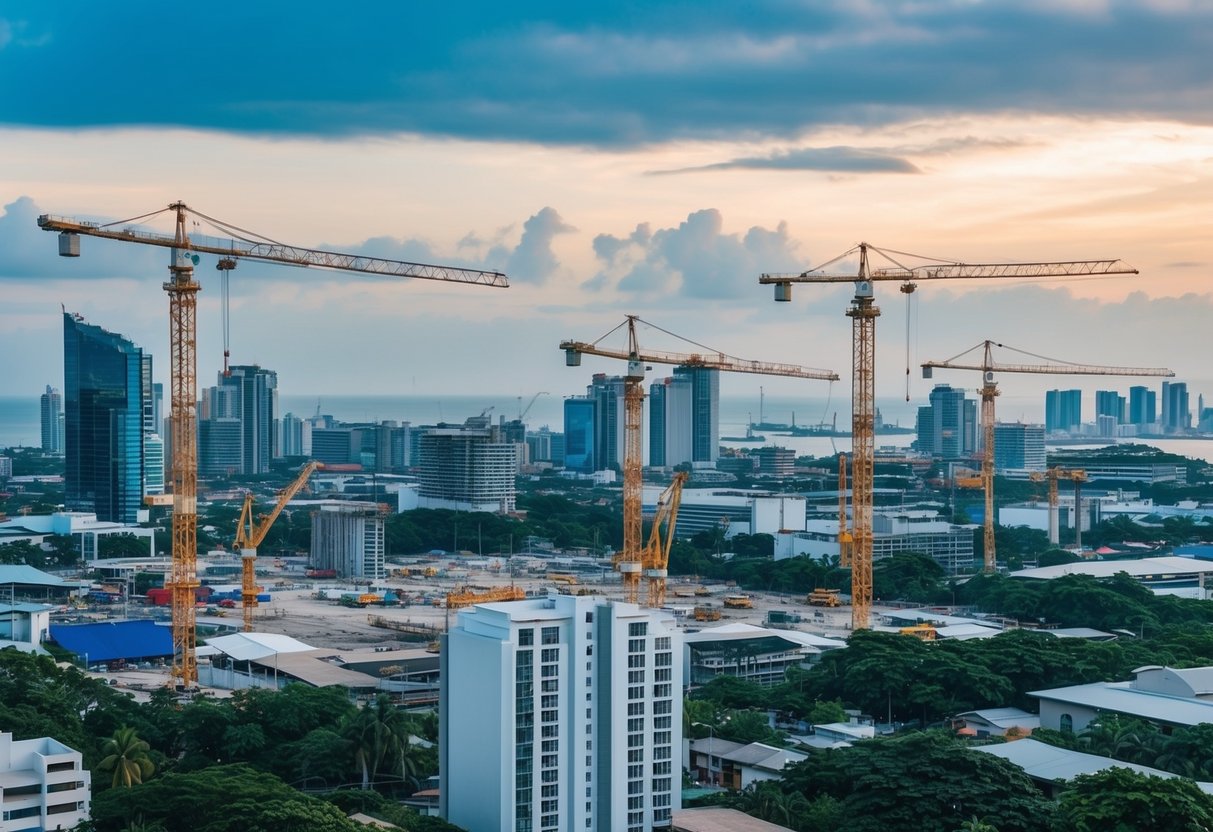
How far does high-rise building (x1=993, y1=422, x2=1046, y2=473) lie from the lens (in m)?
126

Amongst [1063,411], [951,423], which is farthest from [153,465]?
[1063,411]

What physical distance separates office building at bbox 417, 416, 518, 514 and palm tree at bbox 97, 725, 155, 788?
199 feet

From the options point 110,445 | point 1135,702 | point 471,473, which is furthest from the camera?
point 471,473

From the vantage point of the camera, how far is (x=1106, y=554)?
67.6 m

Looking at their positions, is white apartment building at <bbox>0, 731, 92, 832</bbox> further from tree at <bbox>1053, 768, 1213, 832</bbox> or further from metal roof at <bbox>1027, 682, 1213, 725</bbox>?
metal roof at <bbox>1027, 682, 1213, 725</bbox>

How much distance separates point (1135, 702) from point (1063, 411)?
168908mm

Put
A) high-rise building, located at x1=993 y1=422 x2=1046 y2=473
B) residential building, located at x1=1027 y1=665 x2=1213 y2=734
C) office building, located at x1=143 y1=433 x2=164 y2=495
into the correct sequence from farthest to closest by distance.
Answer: high-rise building, located at x1=993 y1=422 x2=1046 y2=473 < office building, located at x1=143 y1=433 x2=164 y2=495 < residential building, located at x1=1027 y1=665 x2=1213 y2=734

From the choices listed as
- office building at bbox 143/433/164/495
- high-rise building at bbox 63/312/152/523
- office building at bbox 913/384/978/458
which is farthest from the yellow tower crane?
office building at bbox 913/384/978/458

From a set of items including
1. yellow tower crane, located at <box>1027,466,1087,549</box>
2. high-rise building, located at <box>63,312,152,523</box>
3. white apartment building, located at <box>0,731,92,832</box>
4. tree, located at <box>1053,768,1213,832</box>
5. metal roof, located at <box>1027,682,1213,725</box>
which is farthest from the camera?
high-rise building, located at <box>63,312,152,523</box>

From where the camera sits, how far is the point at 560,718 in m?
21.9

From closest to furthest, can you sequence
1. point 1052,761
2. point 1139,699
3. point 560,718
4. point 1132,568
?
point 560,718 < point 1052,761 < point 1139,699 < point 1132,568

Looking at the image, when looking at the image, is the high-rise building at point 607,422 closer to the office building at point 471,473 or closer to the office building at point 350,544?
the office building at point 471,473

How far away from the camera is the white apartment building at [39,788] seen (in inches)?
827

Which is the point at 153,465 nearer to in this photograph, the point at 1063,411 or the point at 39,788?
the point at 39,788
